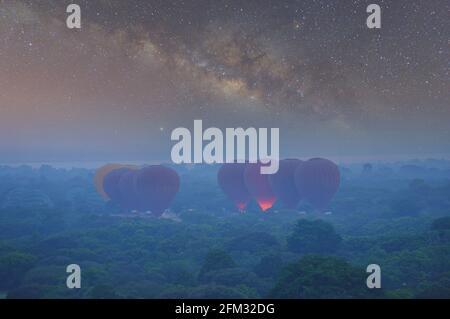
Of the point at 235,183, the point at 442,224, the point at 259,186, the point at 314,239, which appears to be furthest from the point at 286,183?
the point at 442,224

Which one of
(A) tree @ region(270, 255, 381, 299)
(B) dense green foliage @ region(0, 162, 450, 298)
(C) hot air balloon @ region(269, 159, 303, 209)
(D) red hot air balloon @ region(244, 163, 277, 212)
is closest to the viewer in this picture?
(A) tree @ region(270, 255, 381, 299)

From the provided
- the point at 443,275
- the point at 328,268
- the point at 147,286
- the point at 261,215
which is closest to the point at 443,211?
the point at 261,215

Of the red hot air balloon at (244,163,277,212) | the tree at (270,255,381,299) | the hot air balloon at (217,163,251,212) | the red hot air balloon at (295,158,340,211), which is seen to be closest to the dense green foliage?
the tree at (270,255,381,299)

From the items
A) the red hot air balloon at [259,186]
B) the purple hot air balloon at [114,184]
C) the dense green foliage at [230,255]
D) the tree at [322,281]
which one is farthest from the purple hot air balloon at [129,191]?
the tree at [322,281]

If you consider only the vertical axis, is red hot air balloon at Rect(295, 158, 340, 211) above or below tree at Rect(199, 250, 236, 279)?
above

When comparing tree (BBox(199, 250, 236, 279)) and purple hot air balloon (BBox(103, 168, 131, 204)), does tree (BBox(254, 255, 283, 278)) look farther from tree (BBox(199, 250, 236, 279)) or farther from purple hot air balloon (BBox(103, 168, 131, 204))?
purple hot air balloon (BBox(103, 168, 131, 204))

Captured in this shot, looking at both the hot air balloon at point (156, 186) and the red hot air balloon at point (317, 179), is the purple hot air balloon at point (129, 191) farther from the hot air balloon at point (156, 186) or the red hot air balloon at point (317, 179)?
the red hot air balloon at point (317, 179)
